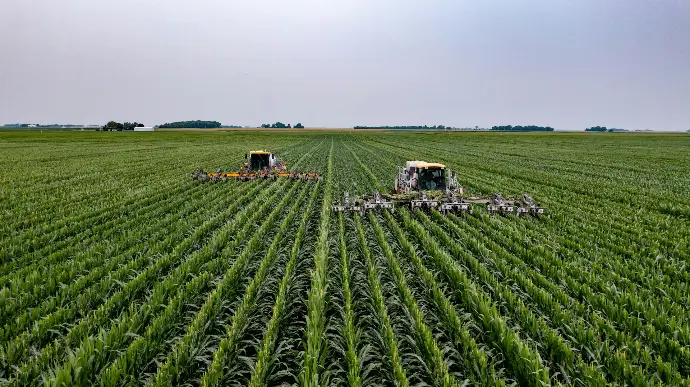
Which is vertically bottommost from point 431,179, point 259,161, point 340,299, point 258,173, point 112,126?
point 340,299

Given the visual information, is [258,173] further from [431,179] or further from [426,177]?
[431,179]

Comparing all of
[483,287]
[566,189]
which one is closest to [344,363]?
[483,287]

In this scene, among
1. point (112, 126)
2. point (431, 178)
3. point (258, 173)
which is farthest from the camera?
point (112, 126)

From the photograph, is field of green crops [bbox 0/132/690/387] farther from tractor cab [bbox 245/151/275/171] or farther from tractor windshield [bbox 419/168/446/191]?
tractor cab [bbox 245/151/275/171]

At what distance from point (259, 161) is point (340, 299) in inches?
735

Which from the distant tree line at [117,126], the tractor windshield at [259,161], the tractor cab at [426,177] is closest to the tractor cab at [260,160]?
the tractor windshield at [259,161]

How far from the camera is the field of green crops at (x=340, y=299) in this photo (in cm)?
435

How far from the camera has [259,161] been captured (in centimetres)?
2375

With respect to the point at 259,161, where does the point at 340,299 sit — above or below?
below

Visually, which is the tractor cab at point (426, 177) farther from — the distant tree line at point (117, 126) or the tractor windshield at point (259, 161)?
the distant tree line at point (117, 126)

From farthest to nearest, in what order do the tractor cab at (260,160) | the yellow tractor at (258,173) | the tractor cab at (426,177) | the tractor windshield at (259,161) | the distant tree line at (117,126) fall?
Answer: 1. the distant tree line at (117,126)
2. the tractor windshield at (259,161)
3. the tractor cab at (260,160)
4. the yellow tractor at (258,173)
5. the tractor cab at (426,177)

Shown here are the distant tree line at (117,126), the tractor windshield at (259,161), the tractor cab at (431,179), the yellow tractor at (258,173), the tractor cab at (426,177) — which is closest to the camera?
the tractor cab at (426,177)

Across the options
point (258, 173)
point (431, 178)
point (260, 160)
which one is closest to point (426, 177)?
point (431, 178)

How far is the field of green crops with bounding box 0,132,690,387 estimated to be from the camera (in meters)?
4.35
